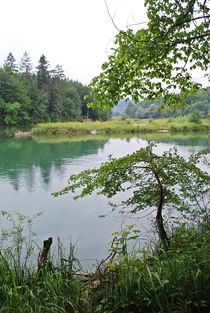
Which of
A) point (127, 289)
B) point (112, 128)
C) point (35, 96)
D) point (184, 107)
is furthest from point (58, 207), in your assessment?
point (35, 96)

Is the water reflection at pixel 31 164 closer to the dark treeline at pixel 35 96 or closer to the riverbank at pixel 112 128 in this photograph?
the riverbank at pixel 112 128

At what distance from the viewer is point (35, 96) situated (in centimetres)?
4644

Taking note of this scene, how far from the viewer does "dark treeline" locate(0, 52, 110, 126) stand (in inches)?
1708

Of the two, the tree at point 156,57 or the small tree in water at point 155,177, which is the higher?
the tree at point 156,57

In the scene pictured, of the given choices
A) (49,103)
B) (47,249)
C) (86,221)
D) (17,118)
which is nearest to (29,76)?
(49,103)

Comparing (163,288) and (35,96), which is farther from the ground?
(35,96)

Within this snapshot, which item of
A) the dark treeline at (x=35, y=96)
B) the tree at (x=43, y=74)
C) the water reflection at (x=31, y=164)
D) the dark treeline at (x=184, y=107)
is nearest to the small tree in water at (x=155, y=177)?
the dark treeline at (x=184, y=107)

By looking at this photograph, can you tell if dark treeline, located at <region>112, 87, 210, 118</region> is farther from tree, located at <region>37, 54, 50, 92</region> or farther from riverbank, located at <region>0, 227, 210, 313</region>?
tree, located at <region>37, 54, 50, 92</region>

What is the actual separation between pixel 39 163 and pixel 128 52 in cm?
1230

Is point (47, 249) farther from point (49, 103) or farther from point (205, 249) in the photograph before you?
point (49, 103)

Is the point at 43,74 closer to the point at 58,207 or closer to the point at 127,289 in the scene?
the point at 58,207

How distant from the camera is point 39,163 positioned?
1484 centimetres

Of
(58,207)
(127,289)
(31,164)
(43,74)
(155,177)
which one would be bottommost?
(58,207)

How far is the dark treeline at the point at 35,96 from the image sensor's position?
142 feet
